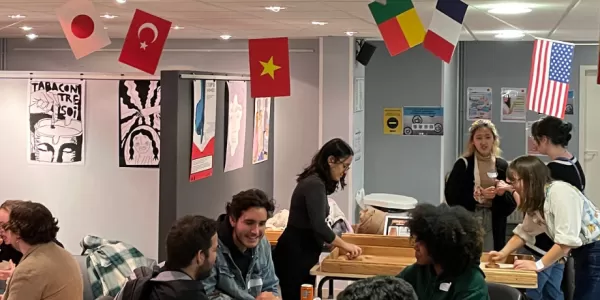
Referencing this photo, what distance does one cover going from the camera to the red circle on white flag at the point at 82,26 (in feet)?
12.4

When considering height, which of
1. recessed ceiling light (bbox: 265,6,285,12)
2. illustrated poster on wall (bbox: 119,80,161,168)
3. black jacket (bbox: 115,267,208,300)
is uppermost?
recessed ceiling light (bbox: 265,6,285,12)

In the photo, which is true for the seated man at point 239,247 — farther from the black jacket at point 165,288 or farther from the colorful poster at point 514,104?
the colorful poster at point 514,104

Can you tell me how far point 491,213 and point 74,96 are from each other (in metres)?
2.64

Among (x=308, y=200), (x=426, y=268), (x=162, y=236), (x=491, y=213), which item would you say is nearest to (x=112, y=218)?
(x=162, y=236)

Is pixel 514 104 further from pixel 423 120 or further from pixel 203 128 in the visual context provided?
pixel 203 128

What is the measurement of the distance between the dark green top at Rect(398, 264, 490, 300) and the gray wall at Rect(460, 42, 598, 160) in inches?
256

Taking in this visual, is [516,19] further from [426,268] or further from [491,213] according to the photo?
[426,268]

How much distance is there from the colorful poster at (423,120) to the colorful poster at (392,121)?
43mm

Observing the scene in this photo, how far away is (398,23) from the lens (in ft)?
12.3

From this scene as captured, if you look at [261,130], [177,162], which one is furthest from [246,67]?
[177,162]

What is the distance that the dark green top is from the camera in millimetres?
2678

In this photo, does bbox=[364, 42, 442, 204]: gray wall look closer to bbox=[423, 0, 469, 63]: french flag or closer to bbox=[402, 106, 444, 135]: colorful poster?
bbox=[402, 106, 444, 135]: colorful poster

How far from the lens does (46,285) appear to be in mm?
3367

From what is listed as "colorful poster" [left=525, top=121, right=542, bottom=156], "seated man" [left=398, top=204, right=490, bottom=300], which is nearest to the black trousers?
"seated man" [left=398, top=204, right=490, bottom=300]
